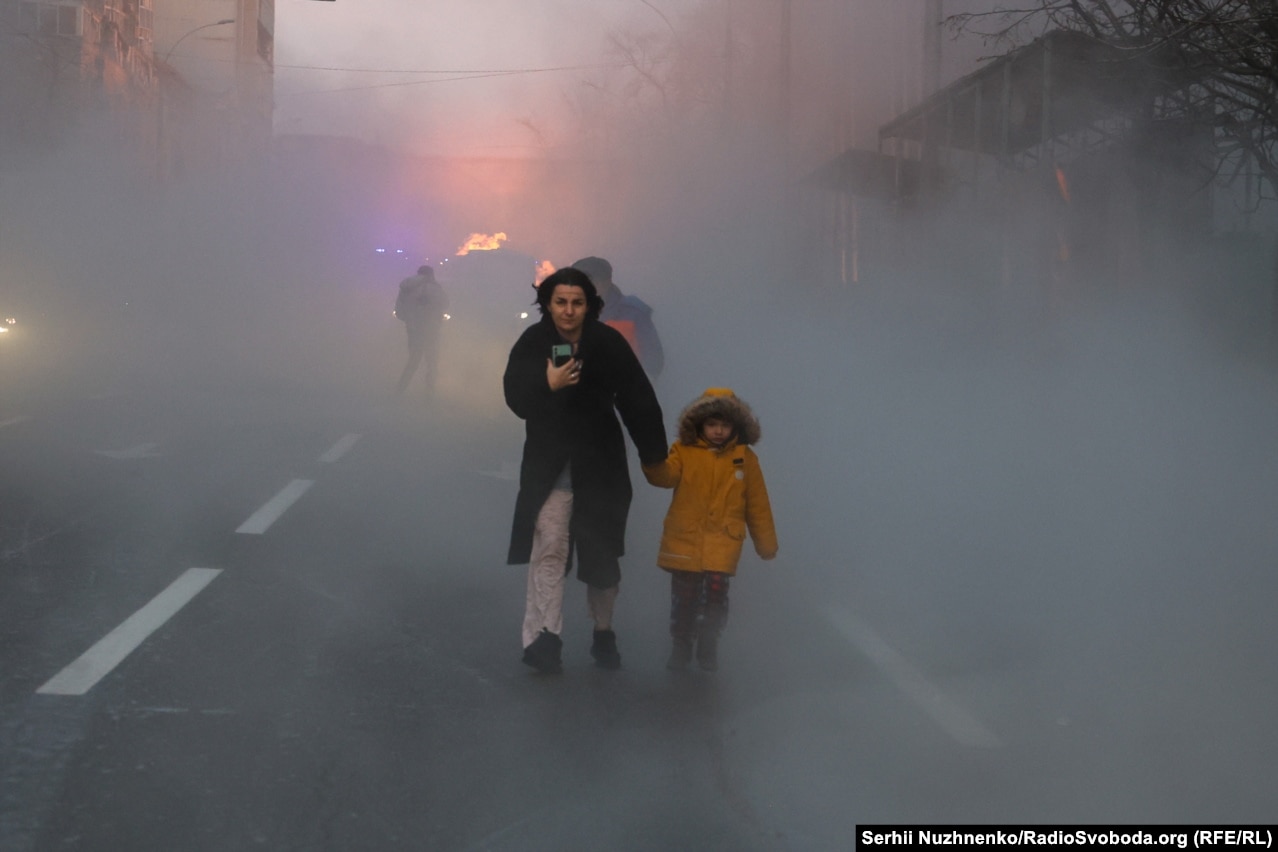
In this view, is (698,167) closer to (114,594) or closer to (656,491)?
(656,491)

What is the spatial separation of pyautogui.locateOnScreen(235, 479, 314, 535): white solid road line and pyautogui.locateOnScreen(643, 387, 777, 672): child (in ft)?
11.7

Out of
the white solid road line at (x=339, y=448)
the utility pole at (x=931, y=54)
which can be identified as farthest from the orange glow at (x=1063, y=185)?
the white solid road line at (x=339, y=448)

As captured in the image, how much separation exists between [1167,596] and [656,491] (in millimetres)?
4530

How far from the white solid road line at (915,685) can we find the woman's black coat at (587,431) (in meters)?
1.20

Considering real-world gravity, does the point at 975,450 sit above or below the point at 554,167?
below

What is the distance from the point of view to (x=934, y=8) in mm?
15406

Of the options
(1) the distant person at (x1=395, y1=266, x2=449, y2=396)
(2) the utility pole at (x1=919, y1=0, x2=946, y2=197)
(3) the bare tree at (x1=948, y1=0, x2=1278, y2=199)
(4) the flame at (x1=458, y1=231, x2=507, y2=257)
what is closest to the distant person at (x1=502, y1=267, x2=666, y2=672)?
(3) the bare tree at (x1=948, y1=0, x2=1278, y2=199)

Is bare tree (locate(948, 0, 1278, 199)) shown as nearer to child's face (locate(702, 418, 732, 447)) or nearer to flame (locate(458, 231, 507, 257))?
child's face (locate(702, 418, 732, 447))

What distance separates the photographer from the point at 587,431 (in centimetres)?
536

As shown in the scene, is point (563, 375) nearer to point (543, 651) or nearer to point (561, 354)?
point (561, 354)

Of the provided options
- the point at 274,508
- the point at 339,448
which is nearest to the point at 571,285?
the point at 274,508

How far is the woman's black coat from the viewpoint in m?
5.28

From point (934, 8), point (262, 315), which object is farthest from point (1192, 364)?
point (262, 315)

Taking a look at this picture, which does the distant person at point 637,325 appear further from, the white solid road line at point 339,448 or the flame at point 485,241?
the flame at point 485,241
